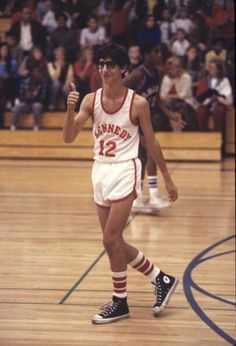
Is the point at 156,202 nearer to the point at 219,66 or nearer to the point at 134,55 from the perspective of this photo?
the point at 219,66

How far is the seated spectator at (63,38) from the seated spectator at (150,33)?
1.54 feet

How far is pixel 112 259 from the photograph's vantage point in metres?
5.45

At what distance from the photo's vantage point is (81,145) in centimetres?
1401

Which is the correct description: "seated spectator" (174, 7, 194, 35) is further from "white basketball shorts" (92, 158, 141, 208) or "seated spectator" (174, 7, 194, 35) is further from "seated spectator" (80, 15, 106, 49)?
"white basketball shorts" (92, 158, 141, 208)

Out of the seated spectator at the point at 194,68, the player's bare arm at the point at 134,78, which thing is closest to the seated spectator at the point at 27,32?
the player's bare arm at the point at 134,78

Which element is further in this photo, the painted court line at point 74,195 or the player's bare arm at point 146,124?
the painted court line at point 74,195

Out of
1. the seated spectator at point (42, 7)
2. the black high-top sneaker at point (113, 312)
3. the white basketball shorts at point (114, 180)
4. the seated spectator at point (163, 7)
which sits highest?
the seated spectator at point (42, 7)

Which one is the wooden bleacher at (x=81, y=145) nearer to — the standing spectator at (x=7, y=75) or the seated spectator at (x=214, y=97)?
the seated spectator at (x=214, y=97)

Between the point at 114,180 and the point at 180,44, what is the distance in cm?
Result: 244

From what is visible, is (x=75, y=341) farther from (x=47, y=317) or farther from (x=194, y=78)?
(x=194, y=78)

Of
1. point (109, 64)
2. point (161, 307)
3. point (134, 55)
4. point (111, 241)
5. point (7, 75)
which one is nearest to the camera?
point (109, 64)

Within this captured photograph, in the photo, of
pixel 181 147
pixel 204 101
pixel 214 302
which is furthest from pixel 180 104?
pixel 214 302

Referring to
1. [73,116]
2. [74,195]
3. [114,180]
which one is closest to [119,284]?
[114,180]

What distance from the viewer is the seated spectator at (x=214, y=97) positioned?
9973 mm
